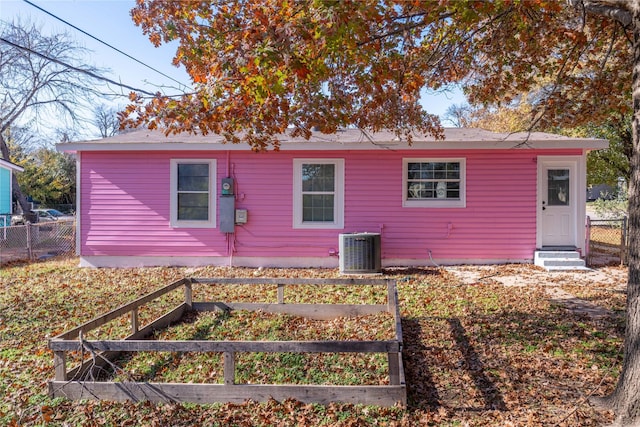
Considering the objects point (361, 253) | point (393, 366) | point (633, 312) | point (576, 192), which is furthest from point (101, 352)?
point (576, 192)

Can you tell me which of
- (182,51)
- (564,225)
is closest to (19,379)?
(182,51)

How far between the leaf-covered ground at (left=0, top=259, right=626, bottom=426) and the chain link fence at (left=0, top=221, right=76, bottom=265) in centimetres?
376

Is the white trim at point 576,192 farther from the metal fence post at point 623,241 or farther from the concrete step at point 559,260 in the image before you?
the metal fence post at point 623,241

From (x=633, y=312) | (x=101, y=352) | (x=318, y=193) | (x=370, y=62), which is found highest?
(x=370, y=62)

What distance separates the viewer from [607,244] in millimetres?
13750

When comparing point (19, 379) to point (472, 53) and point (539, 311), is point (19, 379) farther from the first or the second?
point (472, 53)

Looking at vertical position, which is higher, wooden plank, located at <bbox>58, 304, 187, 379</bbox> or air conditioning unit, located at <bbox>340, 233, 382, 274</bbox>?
air conditioning unit, located at <bbox>340, 233, 382, 274</bbox>

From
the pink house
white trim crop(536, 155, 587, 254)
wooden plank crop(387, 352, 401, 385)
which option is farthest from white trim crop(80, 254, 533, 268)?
wooden plank crop(387, 352, 401, 385)

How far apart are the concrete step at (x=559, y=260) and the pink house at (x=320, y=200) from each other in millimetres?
323

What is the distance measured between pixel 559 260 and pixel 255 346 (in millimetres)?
8195

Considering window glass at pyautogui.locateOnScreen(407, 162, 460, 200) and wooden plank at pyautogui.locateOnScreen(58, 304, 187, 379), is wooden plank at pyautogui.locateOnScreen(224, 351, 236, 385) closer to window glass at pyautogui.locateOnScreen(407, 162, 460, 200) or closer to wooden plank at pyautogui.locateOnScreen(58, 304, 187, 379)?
wooden plank at pyautogui.locateOnScreen(58, 304, 187, 379)

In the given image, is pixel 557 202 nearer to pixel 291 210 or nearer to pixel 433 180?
pixel 433 180

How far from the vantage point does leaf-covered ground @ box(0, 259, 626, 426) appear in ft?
10.1

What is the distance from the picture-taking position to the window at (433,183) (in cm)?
936
